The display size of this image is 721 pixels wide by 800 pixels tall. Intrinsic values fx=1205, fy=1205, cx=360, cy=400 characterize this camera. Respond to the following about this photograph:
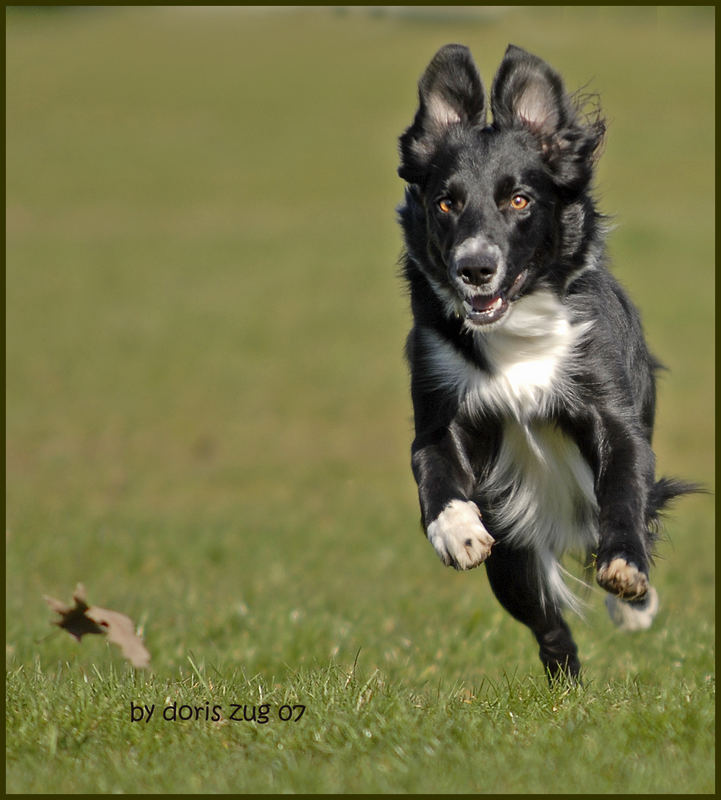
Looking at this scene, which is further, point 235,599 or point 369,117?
point 369,117

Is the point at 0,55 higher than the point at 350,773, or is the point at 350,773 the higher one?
the point at 0,55

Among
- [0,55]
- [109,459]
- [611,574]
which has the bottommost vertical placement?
[109,459]

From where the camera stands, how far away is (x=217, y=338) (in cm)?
2086

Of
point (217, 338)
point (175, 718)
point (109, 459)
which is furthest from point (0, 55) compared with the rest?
point (217, 338)

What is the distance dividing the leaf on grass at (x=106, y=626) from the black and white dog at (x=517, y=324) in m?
1.60

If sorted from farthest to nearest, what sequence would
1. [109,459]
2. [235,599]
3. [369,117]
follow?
[369,117] → [109,459] → [235,599]

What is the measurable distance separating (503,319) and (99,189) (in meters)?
32.1

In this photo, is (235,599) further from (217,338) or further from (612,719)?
(217,338)

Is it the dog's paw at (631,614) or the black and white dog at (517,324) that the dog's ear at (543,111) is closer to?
the black and white dog at (517,324)

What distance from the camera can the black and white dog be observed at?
5148mm

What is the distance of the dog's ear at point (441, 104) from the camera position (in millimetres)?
5527

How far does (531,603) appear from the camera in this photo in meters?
5.86

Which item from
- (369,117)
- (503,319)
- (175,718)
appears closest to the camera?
(175,718)

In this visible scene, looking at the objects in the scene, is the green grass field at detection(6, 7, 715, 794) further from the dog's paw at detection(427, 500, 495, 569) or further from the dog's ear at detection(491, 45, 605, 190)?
the dog's paw at detection(427, 500, 495, 569)
